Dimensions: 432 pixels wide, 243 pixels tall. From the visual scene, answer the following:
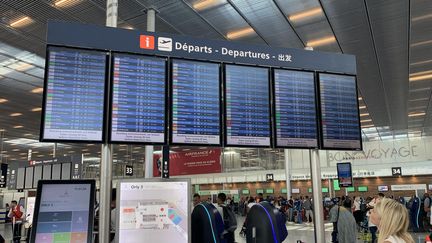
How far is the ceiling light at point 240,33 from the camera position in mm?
9470

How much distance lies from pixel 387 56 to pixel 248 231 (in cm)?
937

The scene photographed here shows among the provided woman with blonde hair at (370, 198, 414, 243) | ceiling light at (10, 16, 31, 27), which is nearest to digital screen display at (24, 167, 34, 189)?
ceiling light at (10, 16, 31, 27)

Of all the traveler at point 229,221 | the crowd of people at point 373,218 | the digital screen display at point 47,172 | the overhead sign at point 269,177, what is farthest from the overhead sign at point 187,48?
the overhead sign at point 269,177

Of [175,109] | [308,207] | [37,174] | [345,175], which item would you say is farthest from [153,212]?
[308,207]

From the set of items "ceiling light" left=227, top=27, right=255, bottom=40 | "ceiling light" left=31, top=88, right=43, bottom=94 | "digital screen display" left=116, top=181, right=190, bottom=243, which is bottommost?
"digital screen display" left=116, top=181, right=190, bottom=243

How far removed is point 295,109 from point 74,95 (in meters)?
2.29

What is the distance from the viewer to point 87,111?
128 inches

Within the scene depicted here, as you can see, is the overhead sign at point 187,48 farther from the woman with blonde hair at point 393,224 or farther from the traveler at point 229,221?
the traveler at point 229,221

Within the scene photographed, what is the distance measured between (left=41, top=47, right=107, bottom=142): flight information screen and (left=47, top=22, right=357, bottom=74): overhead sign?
0.13 m

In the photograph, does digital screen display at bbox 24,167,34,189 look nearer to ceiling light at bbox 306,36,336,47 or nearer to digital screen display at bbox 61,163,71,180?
digital screen display at bbox 61,163,71,180

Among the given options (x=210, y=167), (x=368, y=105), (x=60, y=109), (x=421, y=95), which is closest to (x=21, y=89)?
(x=210, y=167)

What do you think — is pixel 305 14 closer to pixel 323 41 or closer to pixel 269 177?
pixel 323 41

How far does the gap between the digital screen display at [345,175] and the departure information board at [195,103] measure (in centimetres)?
1071

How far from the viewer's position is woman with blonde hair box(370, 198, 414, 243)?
7.06 feet
